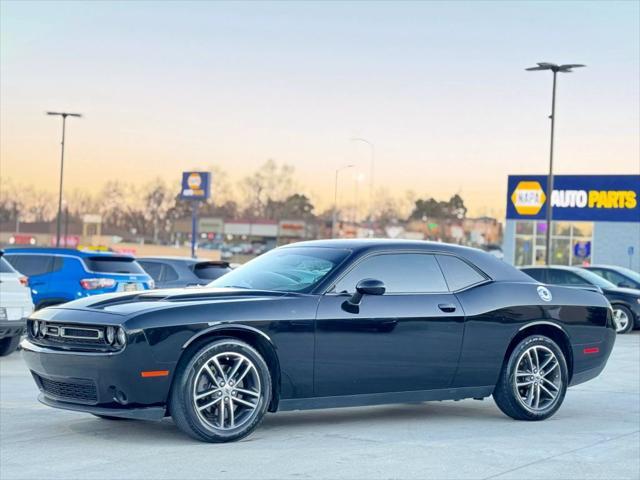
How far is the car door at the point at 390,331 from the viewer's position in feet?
27.6

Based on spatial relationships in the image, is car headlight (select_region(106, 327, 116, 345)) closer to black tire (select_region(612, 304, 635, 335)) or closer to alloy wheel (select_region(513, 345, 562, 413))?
alloy wheel (select_region(513, 345, 562, 413))

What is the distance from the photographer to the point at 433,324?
8914 millimetres

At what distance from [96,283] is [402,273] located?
366 inches

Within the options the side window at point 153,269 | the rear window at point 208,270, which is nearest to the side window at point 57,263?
the side window at point 153,269

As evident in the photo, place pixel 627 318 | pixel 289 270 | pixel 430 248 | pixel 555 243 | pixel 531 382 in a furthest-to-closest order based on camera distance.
→ pixel 555 243 → pixel 627 318 → pixel 531 382 → pixel 430 248 → pixel 289 270

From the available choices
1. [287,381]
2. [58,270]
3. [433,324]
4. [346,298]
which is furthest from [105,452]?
[58,270]

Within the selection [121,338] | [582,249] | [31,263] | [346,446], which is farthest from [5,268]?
[582,249]

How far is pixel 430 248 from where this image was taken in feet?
30.7

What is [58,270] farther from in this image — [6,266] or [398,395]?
[398,395]

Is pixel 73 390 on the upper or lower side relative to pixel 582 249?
lower

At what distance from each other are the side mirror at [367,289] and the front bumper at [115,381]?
1610 mm

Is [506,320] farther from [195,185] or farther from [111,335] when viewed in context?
[195,185]

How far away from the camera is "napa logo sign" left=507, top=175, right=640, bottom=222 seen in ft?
175

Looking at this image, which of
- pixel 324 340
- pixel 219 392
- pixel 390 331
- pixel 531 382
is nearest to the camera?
pixel 219 392
